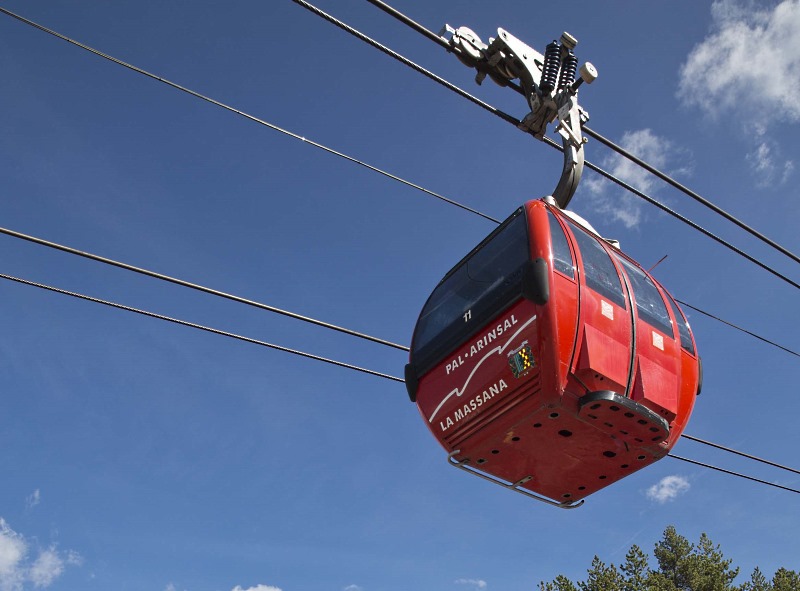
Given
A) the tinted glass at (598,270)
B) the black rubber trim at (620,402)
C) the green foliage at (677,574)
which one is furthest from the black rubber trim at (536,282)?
the green foliage at (677,574)

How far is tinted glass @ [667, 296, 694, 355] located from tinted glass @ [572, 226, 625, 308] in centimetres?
98

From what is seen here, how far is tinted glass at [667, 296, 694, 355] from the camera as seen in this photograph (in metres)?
7.43

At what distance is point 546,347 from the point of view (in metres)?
6.06

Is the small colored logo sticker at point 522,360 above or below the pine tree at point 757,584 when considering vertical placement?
below

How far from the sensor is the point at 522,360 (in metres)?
6.19

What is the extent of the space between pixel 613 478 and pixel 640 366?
1161 millimetres

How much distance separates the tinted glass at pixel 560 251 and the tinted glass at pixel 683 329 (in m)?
1.55

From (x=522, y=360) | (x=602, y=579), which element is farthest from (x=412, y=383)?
(x=602, y=579)

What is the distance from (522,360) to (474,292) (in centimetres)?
100

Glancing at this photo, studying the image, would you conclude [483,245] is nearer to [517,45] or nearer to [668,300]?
[668,300]

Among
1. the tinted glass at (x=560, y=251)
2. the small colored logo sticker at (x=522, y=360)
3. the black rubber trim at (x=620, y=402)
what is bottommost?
the black rubber trim at (x=620, y=402)

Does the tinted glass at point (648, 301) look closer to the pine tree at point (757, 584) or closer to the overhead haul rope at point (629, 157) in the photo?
the overhead haul rope at point (629, 157)

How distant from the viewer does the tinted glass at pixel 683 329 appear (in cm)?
743

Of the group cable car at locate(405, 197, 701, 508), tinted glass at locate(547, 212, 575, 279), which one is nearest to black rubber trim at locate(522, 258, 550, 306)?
cable car at locate(405, 197, 701, 508)
